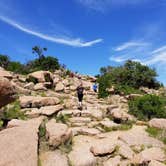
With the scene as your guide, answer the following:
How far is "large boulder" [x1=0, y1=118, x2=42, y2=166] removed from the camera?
945 centimetres

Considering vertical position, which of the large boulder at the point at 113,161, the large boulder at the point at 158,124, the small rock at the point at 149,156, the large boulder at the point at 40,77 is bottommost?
the large boulder at the point at 113,161

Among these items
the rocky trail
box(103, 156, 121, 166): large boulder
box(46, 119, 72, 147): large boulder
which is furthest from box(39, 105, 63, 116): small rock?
box(103, 156, 121, 166): large boulder

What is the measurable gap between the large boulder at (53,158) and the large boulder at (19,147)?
32.2 inches

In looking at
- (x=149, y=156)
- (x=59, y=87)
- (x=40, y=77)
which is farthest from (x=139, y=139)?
(x=40, y=77)

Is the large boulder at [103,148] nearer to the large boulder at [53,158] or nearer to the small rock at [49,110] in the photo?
the large boulder at [53,158]

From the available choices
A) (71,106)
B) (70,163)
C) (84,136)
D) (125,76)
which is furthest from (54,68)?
(70,163)

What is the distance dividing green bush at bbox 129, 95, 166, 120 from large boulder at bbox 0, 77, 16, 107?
9.59 meters

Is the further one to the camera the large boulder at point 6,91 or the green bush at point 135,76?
the green bush at point 135,76

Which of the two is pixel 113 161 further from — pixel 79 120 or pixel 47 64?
pixel 47 64

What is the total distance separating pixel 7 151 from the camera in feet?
32.6

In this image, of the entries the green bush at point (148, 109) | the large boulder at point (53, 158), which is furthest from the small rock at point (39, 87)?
the large boulder at point (53, 158)

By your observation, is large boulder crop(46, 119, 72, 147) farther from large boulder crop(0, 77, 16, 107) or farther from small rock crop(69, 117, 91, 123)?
small rock crop(69, 117, 91, 123)

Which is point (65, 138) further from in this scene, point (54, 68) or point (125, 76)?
point (54, 68)

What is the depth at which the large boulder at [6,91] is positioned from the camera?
40.7 feet
